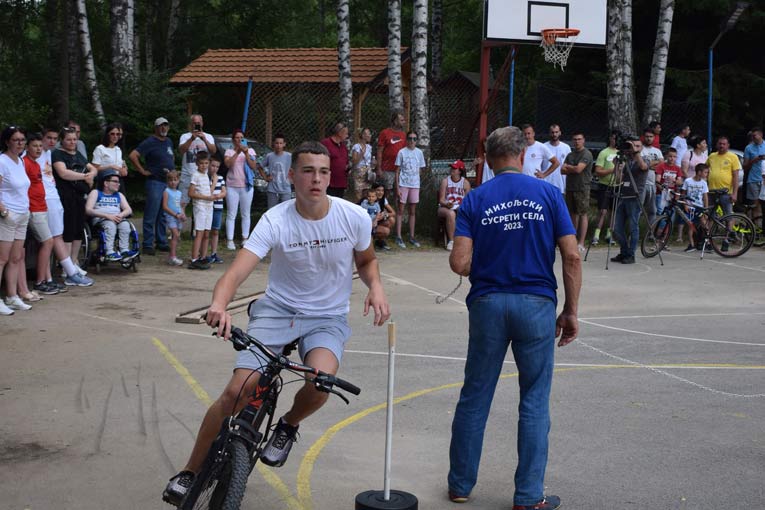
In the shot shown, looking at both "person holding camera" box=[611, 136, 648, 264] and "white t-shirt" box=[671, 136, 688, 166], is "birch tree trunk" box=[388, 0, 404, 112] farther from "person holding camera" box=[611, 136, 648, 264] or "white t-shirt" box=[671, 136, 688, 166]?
"person holding camera" box=[611, 136, 648, 264]

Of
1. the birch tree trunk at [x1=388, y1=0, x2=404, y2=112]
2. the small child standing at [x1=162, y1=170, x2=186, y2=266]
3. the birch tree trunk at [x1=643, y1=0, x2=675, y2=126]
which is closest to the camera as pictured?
the small child standing at [x1=162, y1=170, x2=186, y2=266]

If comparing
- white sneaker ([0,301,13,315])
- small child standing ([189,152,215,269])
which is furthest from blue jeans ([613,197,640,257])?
white sneaker ([0,301,13,315])

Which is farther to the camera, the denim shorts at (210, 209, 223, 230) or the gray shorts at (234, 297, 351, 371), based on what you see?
the denim shorts at (210, 209, 223, 230)

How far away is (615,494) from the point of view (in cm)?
578

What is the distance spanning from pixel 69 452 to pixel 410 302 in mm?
6561

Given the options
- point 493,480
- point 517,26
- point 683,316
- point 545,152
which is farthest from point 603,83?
point 493,480

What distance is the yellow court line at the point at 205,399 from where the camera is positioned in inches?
222

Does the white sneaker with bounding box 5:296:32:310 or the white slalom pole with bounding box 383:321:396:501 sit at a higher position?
the white slalom pole with bounding box 383:321:396:501


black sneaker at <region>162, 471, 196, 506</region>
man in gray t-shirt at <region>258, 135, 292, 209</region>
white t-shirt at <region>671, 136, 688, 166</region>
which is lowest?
black sneaker at <region>162, 471, 196, 506</region>

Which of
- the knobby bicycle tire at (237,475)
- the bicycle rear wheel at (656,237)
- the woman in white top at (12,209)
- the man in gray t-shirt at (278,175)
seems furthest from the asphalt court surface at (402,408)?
the man in gray t-shirt at (278,175)

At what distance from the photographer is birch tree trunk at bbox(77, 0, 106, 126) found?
71.9ft

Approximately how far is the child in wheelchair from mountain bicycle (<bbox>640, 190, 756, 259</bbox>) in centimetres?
853

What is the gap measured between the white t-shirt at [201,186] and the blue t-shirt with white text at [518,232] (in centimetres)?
968

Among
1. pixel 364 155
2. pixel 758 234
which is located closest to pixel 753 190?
pixel 758 234
